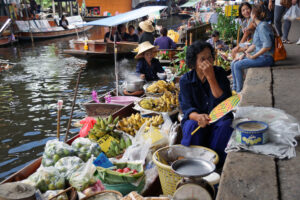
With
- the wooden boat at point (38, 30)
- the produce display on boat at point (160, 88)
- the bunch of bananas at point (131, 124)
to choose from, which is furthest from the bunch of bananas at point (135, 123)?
the wooden boat at point (38, 30)

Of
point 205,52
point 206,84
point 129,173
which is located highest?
point 205,52

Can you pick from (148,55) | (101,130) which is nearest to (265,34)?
(148,55)

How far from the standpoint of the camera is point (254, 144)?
2.15 m

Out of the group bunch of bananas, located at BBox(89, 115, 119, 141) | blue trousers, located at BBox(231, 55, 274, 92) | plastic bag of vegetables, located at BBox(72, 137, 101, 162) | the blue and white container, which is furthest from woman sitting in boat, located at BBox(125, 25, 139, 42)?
the blue and white container

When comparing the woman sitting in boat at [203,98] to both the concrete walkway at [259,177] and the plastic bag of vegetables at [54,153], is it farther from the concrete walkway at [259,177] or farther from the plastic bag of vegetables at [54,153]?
the plastic bag of vegetables at [54,153]

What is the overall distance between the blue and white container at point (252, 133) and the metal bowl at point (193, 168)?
308 millimetres

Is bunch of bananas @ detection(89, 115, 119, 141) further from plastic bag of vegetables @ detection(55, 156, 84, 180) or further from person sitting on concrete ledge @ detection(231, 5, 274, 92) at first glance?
person sitting on concrete ledge @ detection(231, 5, 274, 92)

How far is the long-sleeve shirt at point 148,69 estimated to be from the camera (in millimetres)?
5602

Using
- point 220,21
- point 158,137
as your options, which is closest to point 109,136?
point 158,137

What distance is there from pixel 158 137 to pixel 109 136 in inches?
29.2

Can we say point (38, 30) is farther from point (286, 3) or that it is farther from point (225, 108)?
point (225, 108)

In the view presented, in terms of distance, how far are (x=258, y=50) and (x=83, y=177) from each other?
11.2 feet

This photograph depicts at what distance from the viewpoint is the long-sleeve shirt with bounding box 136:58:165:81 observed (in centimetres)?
560

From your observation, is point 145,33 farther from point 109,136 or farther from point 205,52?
point 205,52
